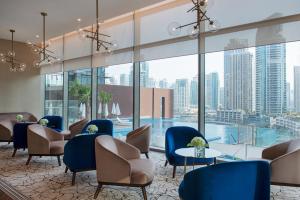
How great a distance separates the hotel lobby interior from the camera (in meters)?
3.61

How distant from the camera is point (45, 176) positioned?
472 cm

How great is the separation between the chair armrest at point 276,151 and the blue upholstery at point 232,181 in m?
2.01

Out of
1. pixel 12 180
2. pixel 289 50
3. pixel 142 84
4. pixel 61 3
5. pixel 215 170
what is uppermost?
pixel 61 3

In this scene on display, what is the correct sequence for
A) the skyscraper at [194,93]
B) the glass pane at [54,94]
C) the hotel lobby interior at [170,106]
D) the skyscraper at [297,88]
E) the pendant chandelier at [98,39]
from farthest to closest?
1. the glass pane at [54,94]
2. the skyscraper at [194,93]
3. the pendant chandelier at [98,39]
4. the skyscraper at [297,88]
5. the hotel lobby interior at [170,106]

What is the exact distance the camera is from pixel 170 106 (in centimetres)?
676

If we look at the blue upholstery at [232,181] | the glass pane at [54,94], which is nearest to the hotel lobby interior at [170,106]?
the blue upholstery at [232,181]

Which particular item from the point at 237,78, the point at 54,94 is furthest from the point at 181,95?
the point at 54,94

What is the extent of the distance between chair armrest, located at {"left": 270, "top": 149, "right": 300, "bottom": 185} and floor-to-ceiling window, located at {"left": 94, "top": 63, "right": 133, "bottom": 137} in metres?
4.50

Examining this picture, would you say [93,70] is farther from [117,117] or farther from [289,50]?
[289,50]

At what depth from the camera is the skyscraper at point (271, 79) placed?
16.0 ft

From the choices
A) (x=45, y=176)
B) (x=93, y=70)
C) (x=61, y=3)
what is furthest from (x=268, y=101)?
(x=93, y=70)

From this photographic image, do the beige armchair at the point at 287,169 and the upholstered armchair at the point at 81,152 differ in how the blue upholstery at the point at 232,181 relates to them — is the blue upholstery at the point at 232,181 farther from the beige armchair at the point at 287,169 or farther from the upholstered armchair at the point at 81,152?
the upholstered armchair at the point at 81,152

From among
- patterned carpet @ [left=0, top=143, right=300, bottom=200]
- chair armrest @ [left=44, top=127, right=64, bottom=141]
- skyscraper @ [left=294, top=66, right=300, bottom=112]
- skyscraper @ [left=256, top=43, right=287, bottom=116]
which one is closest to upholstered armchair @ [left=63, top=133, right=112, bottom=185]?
patterned carpet @ [left=0, top=143, right=300, bottom=200]

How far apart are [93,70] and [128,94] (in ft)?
6.11
